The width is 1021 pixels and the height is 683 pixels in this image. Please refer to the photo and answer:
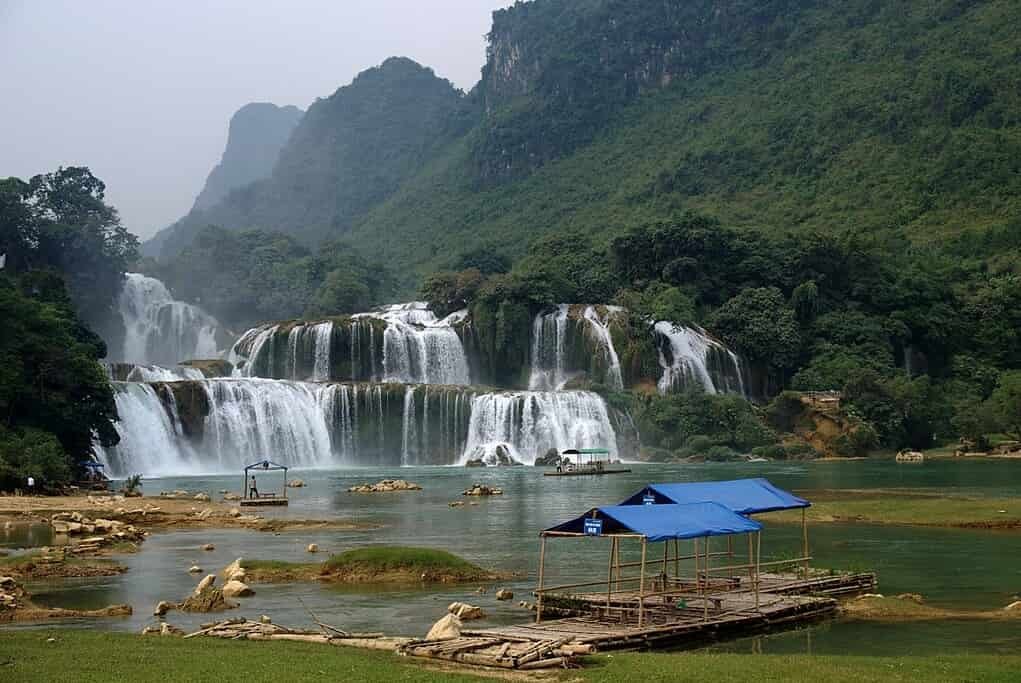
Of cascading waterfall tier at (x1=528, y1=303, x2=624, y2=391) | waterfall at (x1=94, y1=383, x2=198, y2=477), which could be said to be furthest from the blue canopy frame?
cascading waterfall tier at (x1=528, y1=303, x2=624, y2=391)

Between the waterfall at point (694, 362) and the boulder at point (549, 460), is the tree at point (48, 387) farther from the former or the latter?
the waterfall at point (694, 362)

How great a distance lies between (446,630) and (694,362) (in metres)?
67.5

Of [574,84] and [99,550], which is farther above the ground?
[574,84]

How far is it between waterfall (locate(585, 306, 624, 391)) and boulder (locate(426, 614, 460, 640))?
6309cm

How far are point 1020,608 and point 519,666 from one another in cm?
911

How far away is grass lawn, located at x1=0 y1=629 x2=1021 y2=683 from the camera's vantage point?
13.2 m

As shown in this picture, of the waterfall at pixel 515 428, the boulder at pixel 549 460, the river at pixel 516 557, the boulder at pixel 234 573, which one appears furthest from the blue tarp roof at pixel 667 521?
the waterfall at pixel 515 428

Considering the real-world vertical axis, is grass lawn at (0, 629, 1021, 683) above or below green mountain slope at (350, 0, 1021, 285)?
below

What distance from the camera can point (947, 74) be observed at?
350 feet

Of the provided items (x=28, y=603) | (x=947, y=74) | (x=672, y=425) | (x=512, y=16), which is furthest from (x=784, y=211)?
(x=28, y=603)

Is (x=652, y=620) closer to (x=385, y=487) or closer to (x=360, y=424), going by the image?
(x=385, y=487)

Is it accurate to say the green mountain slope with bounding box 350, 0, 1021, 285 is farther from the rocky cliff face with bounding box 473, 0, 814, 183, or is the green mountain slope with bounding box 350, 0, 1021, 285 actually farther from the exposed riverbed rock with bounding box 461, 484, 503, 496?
the exposed riverbed rock with bounding box 461, 484, 503, 496

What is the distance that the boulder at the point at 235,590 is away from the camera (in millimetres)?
21500

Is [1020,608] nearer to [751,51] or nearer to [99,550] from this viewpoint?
[99,550]
